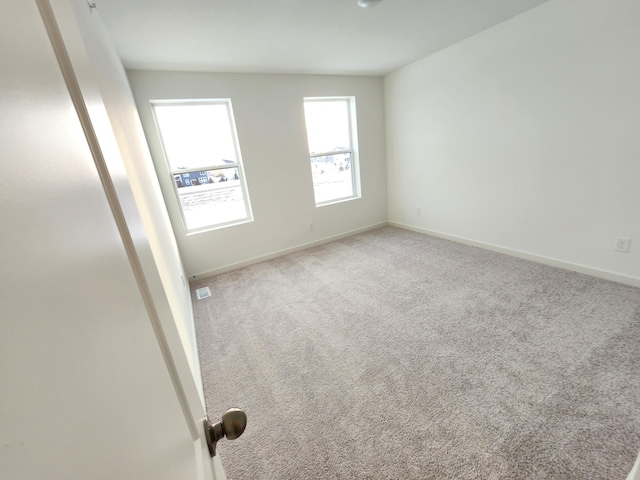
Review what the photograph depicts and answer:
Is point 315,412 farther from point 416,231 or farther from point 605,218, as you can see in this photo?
point 416,231

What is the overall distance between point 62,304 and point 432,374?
1812 mm

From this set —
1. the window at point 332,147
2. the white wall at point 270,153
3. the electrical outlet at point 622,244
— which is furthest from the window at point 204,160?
the electrical outlet at point 622,244

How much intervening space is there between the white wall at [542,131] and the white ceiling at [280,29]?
0.32 m

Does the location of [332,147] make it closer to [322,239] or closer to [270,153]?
[270,153]

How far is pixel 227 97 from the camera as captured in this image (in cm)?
295

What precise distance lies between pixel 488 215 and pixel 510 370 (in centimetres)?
205

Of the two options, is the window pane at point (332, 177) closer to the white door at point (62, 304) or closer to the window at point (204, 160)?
the window at point (204, 160)

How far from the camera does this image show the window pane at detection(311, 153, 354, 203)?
12.6ft

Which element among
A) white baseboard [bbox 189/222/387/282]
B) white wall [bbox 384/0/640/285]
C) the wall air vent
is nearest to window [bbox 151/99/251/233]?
white baseboard [bbox 189/222/387/282]

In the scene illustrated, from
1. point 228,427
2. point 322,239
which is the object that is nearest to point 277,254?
point 322,239

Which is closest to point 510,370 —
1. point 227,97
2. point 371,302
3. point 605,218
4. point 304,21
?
point 371,302

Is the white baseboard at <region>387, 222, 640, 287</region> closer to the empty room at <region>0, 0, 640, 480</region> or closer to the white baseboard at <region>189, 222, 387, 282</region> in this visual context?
the empty room at <region>0, 0, 640, 480</region>

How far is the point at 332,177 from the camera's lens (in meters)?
4.04

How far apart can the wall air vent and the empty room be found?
5 centimetres
